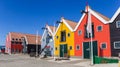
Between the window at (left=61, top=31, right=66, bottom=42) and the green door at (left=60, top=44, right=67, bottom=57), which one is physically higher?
the window at (left=61, top=31, right=66, bottom=42)

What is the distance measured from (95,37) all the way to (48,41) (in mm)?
17624

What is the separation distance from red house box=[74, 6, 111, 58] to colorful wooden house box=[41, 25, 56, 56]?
10509 mm

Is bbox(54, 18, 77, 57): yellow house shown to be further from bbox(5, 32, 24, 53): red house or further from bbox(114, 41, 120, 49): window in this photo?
bbox(5, 32, 24, 53): red house

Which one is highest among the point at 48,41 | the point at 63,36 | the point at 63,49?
the point at 63,36

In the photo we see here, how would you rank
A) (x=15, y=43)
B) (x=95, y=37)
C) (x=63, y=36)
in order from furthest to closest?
1. (x=15, y=43)
2. (x=63, y=36)
3. (x=95, y=37)

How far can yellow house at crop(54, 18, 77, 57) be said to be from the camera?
128ft

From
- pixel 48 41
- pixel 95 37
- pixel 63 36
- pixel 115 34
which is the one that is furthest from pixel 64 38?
pixel 115 34

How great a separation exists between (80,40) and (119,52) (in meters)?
8.93

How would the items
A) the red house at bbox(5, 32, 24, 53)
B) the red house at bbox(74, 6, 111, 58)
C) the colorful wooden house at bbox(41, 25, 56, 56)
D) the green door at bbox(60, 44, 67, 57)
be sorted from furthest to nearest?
the red house at bbox(5, 32, 24, 53) → the colorful wooden house at bbox(41, 25, 56, 56) → the green door at bbox(60, 44, 67, 57) → the red house at bbox(74, 6, 111, 58)

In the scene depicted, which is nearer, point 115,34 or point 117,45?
point 117,45

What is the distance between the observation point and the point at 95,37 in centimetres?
3325

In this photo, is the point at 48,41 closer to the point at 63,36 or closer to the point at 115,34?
the point at 63,36

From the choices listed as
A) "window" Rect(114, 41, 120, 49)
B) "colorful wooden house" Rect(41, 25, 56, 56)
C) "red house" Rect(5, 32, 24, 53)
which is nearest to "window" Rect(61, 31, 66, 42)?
"colorful wooden house" Rect(41, 25, 56, 56)

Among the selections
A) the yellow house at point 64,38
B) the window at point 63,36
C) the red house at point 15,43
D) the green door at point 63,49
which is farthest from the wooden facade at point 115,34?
the red house at point 15,43
